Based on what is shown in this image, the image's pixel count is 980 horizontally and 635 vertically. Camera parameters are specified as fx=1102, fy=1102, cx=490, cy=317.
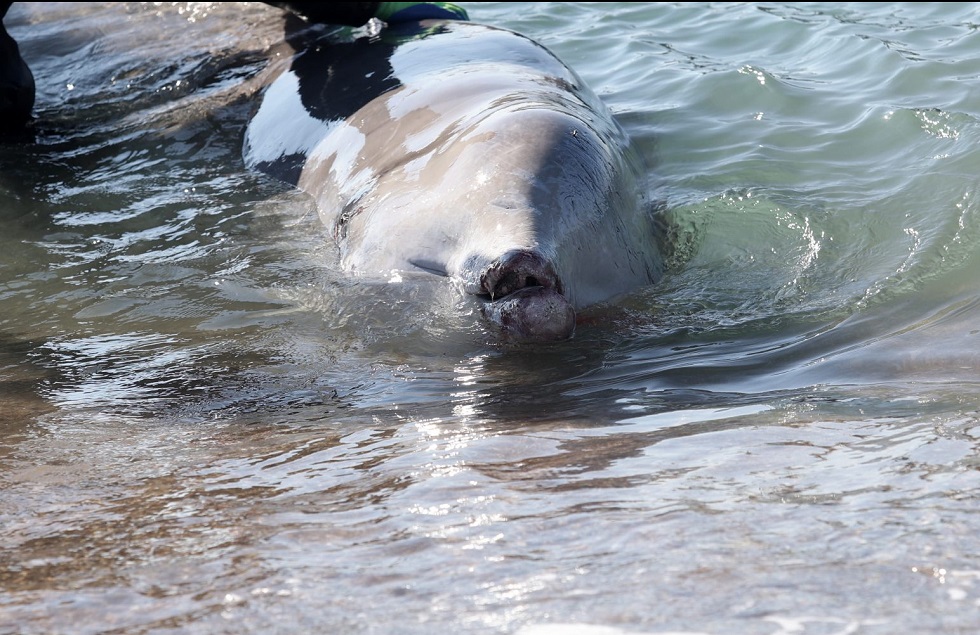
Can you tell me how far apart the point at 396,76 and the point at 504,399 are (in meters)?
2.75

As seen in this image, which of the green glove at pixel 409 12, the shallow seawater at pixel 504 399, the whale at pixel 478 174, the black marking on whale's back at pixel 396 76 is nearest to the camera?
the shallow seawater at pixel 504 399

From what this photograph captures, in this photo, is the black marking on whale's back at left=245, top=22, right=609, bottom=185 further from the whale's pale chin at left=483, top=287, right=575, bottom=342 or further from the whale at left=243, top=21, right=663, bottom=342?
the whale's pale chin at left=483, top=287, right=575, bottom=342

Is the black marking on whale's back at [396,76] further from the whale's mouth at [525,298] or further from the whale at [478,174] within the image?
the whale's mouth at [525,298]

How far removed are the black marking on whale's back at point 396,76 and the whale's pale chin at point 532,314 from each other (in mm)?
1457

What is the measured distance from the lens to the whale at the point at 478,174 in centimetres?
341

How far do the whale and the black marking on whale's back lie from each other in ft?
0.04

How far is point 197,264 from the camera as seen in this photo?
15.2 ft

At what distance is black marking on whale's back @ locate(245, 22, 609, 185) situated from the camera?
5.03 metres

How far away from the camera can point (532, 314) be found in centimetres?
333

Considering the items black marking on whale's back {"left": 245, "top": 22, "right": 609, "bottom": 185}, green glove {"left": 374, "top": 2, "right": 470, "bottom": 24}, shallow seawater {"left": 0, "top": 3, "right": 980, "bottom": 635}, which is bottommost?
shallow seawater {"left": 0, "top": 3, "right": 980, "bottom": 635}

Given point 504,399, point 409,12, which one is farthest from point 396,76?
point 504,399

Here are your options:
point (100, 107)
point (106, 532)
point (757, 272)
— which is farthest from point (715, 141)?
point (106, 532)

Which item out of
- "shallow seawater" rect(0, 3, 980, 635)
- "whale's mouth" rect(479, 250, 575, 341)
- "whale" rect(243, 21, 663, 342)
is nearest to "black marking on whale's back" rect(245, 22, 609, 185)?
"whale" rect(243, 21, 663, 342)

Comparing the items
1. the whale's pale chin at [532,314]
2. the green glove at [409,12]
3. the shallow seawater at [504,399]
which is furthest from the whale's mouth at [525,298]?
the green glove at [409,12]
